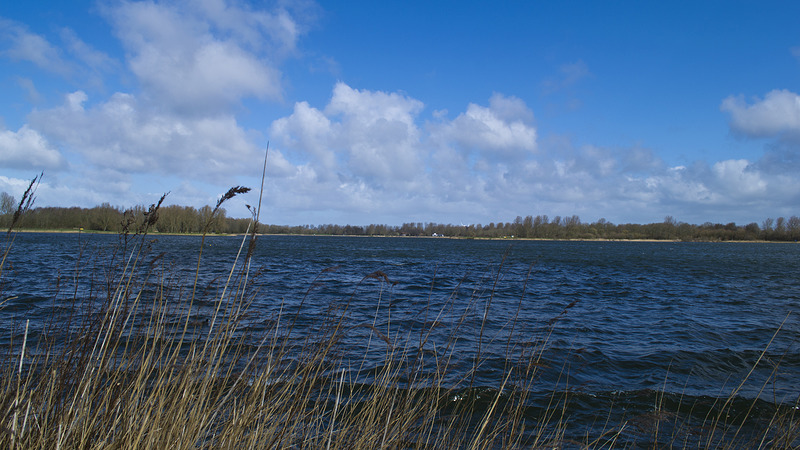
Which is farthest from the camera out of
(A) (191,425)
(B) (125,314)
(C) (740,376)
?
(C) (740,376)

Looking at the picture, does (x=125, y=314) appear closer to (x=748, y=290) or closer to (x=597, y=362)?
(x=597, y=362)

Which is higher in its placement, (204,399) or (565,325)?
(204,399)

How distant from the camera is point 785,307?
15.5 m

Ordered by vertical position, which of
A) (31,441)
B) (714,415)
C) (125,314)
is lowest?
(714,415)

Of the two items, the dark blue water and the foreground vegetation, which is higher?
the foreground vegetation

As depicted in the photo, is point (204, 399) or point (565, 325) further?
point (565, 325)

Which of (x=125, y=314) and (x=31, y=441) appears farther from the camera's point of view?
(x=125, y=314)

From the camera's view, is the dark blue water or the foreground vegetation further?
the dark blue water

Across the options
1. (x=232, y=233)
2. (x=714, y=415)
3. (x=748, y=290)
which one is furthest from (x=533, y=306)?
(x=232, y=233)

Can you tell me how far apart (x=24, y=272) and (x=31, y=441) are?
21.2 metres

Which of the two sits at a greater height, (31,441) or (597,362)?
(31,441)

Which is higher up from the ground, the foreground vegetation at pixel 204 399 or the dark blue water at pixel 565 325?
the foreground vegetation at pixel 204 399

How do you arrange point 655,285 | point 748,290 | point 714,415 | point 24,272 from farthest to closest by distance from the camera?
point 655,285 < point 748,290 < point 24,272 < point 714,415

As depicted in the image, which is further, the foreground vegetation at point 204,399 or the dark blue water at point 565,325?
the dark blue water at point 565,325
